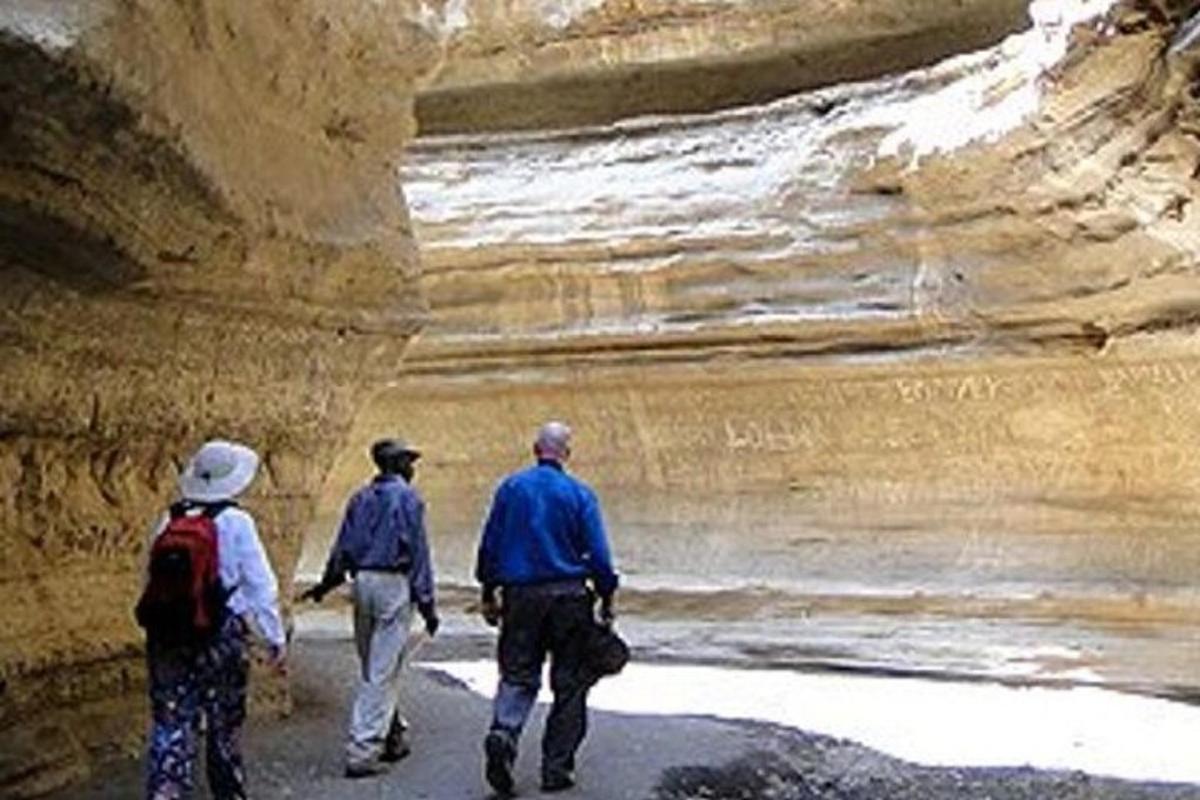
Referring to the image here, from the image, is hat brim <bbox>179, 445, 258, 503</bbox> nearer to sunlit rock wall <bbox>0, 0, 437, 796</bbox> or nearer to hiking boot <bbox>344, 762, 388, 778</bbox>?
sunlit rock wall <bbox>0, 0, 437, 796</bbox>

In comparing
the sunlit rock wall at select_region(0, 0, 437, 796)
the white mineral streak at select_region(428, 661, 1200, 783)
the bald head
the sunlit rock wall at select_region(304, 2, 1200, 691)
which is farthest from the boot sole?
the sunlit rock wall at select_region(304, 2, 1200, 691)

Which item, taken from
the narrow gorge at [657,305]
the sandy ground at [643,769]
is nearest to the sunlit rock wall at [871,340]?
the narrow gorge at [657,305]

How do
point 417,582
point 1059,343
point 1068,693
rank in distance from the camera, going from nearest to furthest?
point 417,582 → point 1068,693 → point 1059,343

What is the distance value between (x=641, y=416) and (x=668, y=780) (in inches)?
193

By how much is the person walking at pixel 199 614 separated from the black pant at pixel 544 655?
1120 mm

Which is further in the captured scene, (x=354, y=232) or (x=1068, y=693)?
(x=1068, y=693)

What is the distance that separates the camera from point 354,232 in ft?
22.0

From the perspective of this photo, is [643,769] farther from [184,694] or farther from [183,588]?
[183,588]

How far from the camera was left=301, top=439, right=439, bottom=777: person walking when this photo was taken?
19.2 feet

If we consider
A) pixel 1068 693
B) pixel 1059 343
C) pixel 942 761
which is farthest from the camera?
pixel 1059 343

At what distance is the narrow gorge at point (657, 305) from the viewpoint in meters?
5.41

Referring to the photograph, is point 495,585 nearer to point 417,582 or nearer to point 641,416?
point 417,582

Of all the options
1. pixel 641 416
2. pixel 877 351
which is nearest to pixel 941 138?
pixel 877 351

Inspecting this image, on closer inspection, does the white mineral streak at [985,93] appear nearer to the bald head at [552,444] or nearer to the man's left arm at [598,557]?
the bald head at [552,444]
